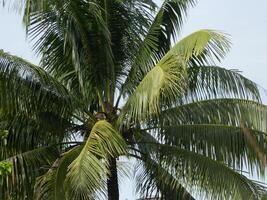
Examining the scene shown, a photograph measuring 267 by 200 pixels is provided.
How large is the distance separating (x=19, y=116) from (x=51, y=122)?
58cm

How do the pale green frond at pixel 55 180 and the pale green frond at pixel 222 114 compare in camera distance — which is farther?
the pale green frond at pixel 222 114

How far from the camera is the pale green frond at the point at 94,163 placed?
35.9 ft

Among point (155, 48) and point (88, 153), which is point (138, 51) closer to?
point (155, 48)

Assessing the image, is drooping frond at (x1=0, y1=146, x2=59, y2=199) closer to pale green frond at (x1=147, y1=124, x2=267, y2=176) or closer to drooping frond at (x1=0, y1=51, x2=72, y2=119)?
drooping frond at (x1=0, y1=51, x2=72, y2=119)

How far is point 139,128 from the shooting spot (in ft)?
42.5

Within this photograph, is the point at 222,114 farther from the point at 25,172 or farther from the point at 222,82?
the point at 25,172

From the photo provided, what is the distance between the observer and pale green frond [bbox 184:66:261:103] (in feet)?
41.5

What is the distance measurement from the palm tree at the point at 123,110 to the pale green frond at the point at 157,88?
0.07 feet

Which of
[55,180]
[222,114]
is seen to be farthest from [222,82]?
[55,180]

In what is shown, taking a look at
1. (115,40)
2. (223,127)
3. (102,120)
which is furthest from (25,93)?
(223,127)

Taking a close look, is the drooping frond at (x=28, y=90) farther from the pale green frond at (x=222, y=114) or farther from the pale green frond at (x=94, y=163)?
the pale green frond at (x=222, y=114)

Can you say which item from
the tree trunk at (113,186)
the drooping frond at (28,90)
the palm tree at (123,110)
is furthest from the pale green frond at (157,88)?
the drooping frond at (28,90)

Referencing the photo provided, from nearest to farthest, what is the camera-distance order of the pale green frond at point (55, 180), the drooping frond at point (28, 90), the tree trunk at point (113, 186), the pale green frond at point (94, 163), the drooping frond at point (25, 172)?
the pale green frond at point (94, 163) < the pale green frond at point (55, 180) < the drooping frond at point (28, 90) < the drooping frond at point (25, 172) < the tree trunk at point (113, 186)

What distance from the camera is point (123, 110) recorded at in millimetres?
12406
